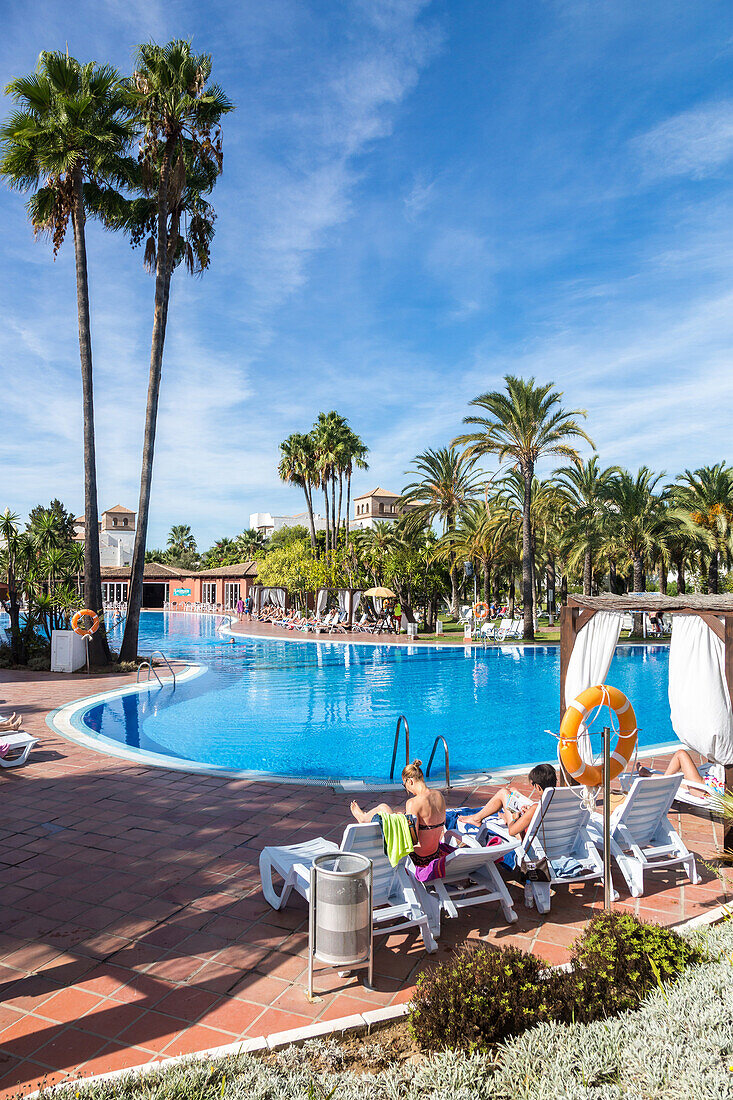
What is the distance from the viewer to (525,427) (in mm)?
27016

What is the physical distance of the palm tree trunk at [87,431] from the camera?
17156 mm

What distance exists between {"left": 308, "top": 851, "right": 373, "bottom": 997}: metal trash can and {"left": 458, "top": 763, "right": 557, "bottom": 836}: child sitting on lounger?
1.65 metres

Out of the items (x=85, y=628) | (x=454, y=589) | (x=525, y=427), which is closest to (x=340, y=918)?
(x=85, y=628)

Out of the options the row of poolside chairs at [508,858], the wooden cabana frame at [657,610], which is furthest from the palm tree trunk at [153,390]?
the row of poolside chairs at [508,858]

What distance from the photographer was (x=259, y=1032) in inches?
125

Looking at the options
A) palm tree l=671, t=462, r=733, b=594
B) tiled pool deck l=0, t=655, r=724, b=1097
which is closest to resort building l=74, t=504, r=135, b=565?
palm tree l=671, t=462, r=733, b=594

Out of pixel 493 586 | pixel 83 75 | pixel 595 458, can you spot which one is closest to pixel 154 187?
pixel 83 75

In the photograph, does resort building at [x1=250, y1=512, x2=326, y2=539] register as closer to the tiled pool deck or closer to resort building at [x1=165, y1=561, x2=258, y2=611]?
resort building at [x1=165, y1=561, x2=258, y2=611]

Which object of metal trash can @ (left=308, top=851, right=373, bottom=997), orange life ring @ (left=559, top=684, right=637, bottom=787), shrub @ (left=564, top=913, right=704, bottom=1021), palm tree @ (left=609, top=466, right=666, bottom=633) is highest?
palm tree @ (left=609, top=466, right=666, bottom=633)

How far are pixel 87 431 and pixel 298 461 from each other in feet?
88.0

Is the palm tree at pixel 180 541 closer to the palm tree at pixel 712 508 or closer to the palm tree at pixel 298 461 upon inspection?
the palm tree at pixel 298 461

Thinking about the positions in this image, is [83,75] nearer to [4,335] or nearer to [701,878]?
[4,335]

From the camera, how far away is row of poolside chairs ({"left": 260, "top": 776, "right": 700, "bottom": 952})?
13.4ft

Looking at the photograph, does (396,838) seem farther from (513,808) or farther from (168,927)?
(168,927)
